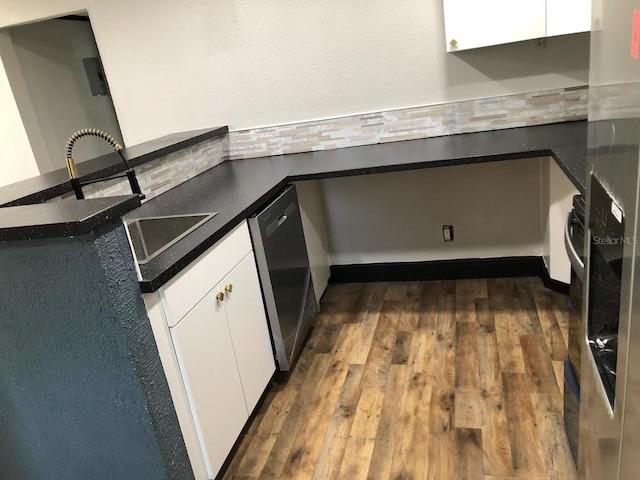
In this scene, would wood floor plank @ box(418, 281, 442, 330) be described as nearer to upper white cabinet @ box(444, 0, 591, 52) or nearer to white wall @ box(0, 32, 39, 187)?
upper white cabinet @ box(444, 0, 591, 52)

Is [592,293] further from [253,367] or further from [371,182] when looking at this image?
[371,182]

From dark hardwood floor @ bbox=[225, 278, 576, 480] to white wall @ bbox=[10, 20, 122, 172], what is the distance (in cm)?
236

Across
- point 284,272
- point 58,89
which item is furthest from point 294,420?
point 58,89

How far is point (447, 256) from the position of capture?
10.6ft

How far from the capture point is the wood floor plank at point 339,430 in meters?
1.88

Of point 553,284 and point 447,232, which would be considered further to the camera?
point 447,232

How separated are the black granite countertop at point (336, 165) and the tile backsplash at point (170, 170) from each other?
0.05m

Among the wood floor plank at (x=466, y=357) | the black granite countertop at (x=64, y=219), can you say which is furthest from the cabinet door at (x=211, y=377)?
the wood floor plank at (x=466, y=357)

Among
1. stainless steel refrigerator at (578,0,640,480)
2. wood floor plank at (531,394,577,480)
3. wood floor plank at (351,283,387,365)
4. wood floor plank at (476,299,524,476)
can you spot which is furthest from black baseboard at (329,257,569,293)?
stainless steel refrigerator at (578,0,640,480)

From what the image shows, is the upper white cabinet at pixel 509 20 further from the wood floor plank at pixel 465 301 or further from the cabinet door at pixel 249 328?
the cabinet door at pixel 249 328

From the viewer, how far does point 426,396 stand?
7.18ft

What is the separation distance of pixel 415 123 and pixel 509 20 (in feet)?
2.43

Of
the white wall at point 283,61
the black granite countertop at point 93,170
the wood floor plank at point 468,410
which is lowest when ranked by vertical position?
the wood floor plank at point 468,410

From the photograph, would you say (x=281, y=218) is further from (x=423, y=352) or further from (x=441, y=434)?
(x=441, y=434)
